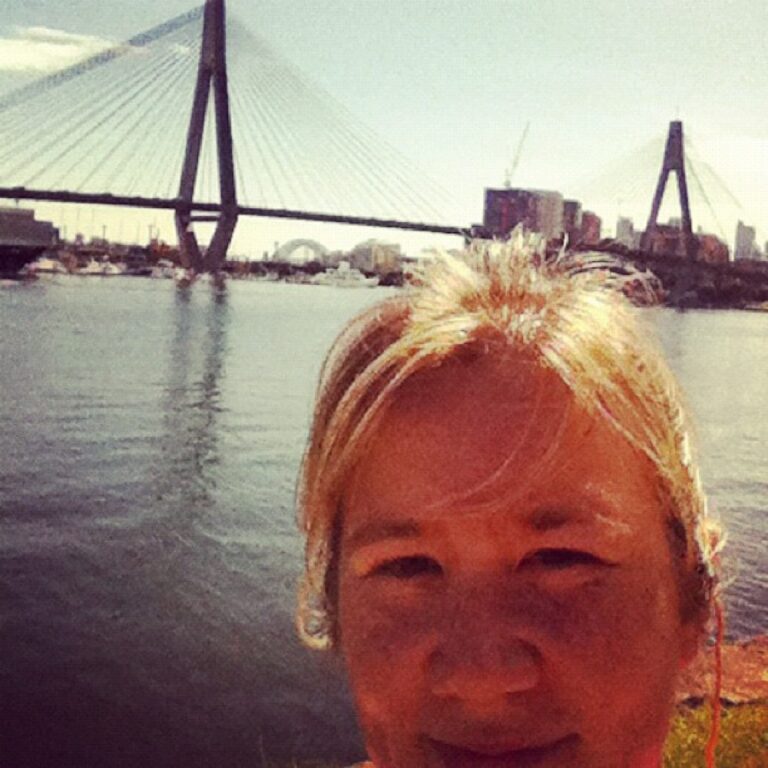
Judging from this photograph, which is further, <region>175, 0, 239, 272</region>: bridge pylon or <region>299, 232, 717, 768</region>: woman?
<region>175, 0, 239, 272</region>: bridge pylon

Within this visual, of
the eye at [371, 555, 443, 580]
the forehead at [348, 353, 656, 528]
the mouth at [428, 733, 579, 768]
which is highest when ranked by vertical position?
the forehead at [348, 353, 656, 528]

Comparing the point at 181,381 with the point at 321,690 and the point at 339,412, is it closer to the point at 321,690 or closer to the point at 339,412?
the point at 321,690

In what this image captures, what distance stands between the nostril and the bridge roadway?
22123 mm

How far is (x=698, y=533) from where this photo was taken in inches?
27.7

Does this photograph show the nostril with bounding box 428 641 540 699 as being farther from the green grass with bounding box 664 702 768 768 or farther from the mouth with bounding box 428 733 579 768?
the green grass with bounding box 664 702 768 768

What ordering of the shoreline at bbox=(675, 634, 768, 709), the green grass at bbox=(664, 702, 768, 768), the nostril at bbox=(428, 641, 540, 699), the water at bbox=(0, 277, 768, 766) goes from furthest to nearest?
the water at bbox=(0, 277, 768, 766), the shoreline at bbox=(675, 634, 768, 709), the green grass at bbox=(664, 702, 768, 768), the nostril at bbox=(428, 641, 540, 699)

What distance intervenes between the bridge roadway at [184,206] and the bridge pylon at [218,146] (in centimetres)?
26

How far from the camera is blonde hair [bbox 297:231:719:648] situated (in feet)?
2.15

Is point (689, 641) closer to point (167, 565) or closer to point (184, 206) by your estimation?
point (167, 565)

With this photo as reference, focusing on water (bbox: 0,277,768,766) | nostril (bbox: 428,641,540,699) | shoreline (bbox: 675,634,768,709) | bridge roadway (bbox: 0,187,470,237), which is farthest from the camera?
bridge roadway (bbox: 0,187,470,237)

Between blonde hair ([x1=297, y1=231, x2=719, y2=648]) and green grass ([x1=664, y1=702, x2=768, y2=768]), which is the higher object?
blonde hair ([x1=297, y1=231, x2=719, y2=648])

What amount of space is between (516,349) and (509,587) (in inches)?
5.4

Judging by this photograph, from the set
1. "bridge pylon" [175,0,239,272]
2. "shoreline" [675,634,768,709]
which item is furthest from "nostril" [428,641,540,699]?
"bridge pylon" [175,0,239,272]

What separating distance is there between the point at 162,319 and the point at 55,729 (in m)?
27.1
